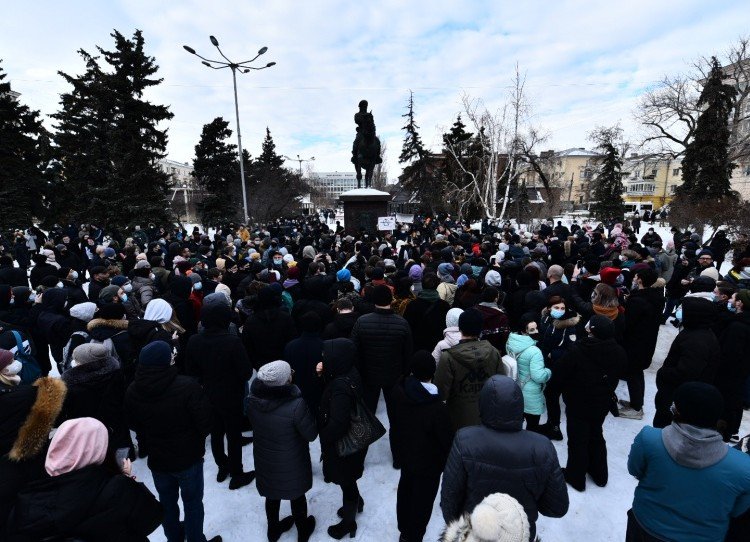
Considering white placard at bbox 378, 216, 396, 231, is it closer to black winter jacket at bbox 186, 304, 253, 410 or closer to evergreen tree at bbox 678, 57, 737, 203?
black winter jacket at bbox 186, 304, 253, 410

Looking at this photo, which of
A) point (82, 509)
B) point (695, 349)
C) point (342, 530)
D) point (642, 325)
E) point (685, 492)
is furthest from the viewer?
point (642, 325)

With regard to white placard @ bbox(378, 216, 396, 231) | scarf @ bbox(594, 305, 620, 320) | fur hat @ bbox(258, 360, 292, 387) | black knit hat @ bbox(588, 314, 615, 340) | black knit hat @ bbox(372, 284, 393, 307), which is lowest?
scarf @ bbox(594, 305, 620, 320)

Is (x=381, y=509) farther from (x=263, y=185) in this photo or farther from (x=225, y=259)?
(x=263, y=185)

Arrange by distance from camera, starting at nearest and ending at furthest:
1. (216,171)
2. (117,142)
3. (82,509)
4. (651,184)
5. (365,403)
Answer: (82,509) < (365,403) < (117,142) < (216,171) < (651,184)

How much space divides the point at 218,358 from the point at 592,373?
349cm

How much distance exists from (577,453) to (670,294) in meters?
6.71

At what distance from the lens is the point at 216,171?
29000 mm

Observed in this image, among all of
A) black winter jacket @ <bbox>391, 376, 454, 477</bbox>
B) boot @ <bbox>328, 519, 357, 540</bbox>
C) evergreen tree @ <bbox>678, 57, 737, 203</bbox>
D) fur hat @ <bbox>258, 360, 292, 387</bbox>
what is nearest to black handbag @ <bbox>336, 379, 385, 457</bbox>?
black winter jacket @ <bbox>391, 376, 454, 477</bbox>

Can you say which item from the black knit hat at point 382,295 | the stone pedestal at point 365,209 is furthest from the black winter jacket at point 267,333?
the stone pedestal at point 365,209

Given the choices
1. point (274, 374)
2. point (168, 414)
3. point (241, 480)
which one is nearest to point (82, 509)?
point (168, 414)

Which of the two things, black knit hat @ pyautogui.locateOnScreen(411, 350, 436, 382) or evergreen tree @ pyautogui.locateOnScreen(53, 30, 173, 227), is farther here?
evergreen tree @ pyautogui.locateOnScreen(53, 30, 173, 227)

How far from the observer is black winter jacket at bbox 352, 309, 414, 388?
391 cm

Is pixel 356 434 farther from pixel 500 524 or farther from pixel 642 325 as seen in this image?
pixel 642 325

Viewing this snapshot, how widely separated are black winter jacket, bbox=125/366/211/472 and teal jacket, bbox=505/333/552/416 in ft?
9.86
